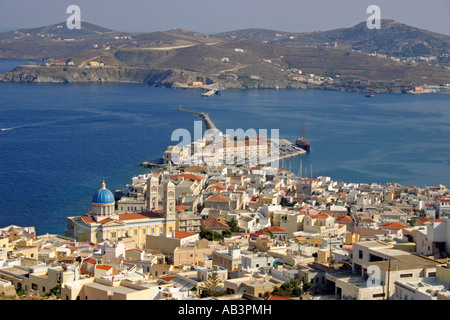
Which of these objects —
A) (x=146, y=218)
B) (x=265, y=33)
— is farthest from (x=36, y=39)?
(x=146, y=218)

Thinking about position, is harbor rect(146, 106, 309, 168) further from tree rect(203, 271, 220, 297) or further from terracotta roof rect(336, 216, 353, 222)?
tree rect(203, 271, 220, 297)

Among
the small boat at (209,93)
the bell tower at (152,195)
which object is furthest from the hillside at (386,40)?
the bell tower at (152,195)

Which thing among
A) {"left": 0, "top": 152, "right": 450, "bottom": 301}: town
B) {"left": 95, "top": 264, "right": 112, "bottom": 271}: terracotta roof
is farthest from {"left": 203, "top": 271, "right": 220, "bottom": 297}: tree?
{"left": 95, "top": 264, "right": 112, "bottom": 271}: terracotta roof

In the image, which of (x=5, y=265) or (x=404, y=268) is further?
(x=5, y=265)

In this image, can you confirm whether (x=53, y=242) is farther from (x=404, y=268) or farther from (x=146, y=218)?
(x=404, y=268)

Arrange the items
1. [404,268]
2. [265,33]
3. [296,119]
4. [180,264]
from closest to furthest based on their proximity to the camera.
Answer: [404,268], [180,264], [296,119], [265,33]

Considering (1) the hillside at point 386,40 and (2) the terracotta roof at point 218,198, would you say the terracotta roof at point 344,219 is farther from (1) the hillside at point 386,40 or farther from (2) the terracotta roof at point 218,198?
(1) the hillside at point 386,40
